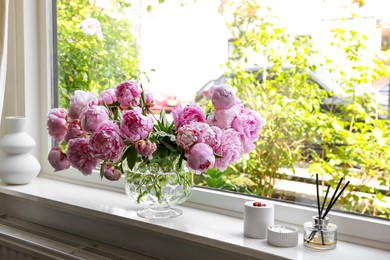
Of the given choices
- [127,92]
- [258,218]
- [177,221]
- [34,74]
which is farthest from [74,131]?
[34,74]

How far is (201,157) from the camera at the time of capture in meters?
1.34

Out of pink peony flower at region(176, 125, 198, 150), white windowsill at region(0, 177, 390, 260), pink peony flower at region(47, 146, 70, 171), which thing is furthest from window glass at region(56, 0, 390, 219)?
pink peony flower at region(47, 146, 70, 171)

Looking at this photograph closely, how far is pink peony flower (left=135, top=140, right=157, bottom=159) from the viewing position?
1.39 m

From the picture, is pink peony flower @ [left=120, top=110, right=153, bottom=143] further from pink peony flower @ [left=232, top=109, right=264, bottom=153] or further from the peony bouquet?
pink peony flower @ [left=232, top=109, right=264, bottom=153]

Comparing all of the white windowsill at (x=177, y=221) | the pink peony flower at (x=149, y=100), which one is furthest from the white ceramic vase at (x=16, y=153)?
the pink peony flower at (x=149, y=100)

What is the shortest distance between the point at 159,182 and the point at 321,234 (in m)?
0.48

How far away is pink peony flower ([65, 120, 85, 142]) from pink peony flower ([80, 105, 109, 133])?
0.08 metres

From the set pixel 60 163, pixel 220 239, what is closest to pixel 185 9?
pixel 60 163

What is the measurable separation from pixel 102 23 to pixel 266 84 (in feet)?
2.49

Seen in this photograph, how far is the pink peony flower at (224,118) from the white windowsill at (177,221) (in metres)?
0.31

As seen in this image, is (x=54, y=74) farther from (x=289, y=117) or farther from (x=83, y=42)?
(x=289, y=117)

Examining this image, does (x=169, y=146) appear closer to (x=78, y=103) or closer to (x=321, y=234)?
(x=78, y=103)

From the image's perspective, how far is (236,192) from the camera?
174cm

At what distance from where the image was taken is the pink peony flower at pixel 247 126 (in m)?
1.44
